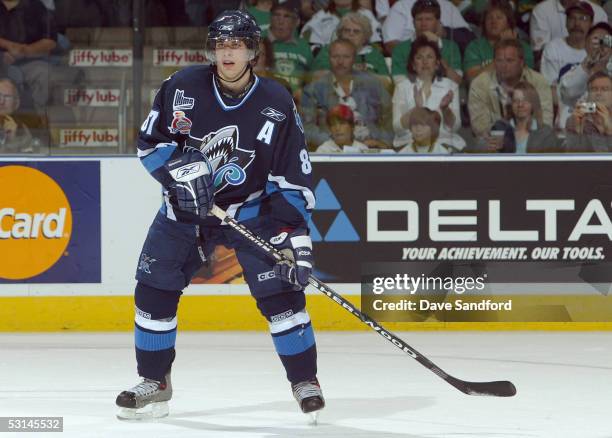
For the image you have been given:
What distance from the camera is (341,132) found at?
6.23 m

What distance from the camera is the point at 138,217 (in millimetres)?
6062

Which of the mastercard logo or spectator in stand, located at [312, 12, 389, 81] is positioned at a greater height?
spectator in stand, located at [312, 12, 389, 81]

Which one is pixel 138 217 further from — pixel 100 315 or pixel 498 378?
pixel 498 378

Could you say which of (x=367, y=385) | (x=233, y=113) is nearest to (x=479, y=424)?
(x=367, y=385)

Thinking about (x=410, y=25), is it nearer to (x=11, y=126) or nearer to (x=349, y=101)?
(x=349, y=101)

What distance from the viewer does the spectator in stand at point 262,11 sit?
6337mm

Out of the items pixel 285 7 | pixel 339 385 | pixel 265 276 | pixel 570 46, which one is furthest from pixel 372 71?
pixel 265 276

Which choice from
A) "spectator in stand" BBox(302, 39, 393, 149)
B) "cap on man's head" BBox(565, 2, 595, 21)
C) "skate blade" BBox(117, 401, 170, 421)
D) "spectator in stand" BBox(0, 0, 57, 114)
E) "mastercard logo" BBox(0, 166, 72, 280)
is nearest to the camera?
"skate blade" BBox(117, 401, 170, 421)

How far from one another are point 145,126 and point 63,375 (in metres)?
1.35

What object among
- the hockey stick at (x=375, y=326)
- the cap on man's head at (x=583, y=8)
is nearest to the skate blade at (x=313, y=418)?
the hockey stick at (x=375, y=326)

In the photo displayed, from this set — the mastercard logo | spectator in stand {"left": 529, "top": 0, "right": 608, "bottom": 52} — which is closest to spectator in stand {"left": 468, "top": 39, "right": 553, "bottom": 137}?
spectator in stand {"left": 529, "top": 0, "right": 608, "bottom": 52}

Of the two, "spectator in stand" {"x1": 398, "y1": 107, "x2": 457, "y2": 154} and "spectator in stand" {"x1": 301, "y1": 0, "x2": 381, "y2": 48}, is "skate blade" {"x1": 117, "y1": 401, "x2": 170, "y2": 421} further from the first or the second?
"spectator in stand" {"x1": 301, "y1": 0, "x2": 381, "y2": 48}

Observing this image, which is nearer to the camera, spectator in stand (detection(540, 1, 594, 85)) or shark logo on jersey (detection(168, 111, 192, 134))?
shark logo on jersey (detection(168, 111, 192, 134))

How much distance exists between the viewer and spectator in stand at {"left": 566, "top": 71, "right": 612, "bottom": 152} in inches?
246
